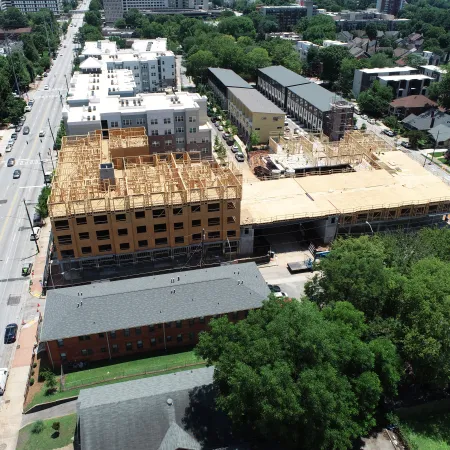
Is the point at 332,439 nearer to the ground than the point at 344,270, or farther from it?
nearer to the ground

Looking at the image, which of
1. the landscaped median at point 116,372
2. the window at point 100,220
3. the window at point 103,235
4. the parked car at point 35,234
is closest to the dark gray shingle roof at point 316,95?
the window at point 100,220

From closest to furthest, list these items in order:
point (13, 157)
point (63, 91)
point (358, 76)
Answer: point (13, 157), point (358, 76), point (63, 91)

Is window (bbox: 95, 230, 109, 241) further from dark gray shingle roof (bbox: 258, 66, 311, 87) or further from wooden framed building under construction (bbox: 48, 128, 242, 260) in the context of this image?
dark gray shingle roof (bbox: 258, 66, 311, 87)

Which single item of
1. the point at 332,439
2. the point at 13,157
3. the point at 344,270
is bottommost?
the point at 13,157

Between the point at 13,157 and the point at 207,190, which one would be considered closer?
the point at 207,190

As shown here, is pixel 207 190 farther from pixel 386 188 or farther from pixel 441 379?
pixel 441 379

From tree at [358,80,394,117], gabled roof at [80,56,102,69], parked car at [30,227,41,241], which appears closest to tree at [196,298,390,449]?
parked car at [30,227,41,241]

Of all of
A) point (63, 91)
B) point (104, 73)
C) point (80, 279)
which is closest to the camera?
point (80, 279)

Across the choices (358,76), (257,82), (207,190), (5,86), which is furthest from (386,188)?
(5,86)
